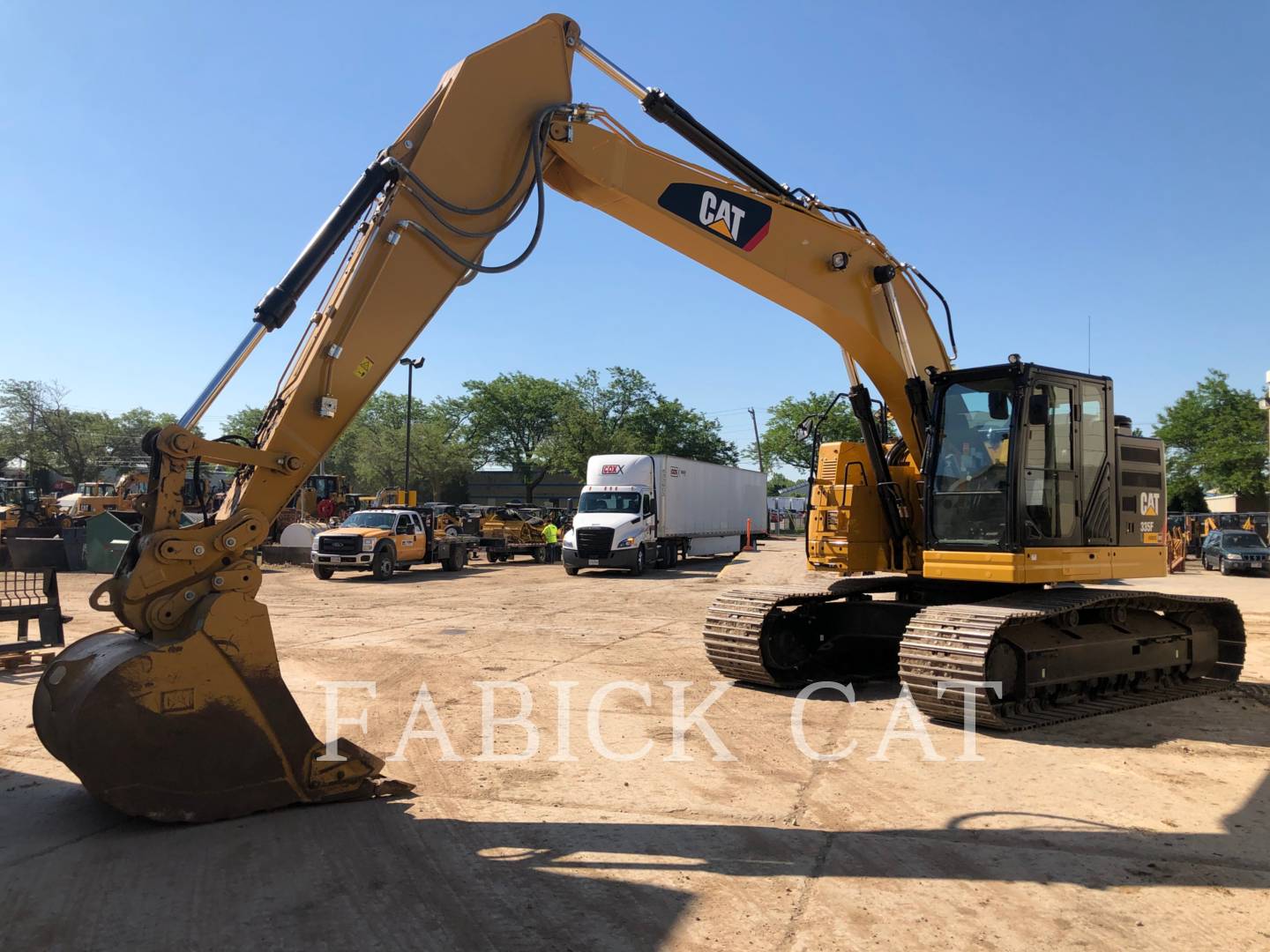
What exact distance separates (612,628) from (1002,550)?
7277 mm

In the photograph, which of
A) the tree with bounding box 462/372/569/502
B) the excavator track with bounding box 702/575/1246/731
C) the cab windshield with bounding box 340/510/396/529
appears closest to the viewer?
the excavator track with bounding box 702/575/1246/731

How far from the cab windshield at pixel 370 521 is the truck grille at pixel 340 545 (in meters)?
1.13

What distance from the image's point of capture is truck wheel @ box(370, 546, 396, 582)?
925 inches

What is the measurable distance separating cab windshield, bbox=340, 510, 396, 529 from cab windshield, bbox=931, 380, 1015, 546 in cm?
1916

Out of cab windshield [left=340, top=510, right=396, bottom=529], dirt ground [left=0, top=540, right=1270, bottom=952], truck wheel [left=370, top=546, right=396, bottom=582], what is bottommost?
dirt ground [left=0, top=540, right=1270, bottom=952]

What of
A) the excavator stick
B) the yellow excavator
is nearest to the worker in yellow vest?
the yellow excavator

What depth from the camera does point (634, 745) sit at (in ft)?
22.1

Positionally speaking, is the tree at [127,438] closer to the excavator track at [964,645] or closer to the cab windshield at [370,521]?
the cab windshield at [370,521]

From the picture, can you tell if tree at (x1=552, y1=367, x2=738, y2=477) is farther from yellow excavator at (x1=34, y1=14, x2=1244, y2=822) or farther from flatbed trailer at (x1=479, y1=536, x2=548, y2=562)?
yellow excavator at (x1=34, y1=14, x2=1244, y2=822)

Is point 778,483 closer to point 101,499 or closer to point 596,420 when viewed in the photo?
point 596,420

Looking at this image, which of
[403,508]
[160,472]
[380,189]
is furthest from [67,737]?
[403,508]

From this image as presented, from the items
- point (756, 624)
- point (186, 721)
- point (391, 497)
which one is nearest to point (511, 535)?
point (391, 497)

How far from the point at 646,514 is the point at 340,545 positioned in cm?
893

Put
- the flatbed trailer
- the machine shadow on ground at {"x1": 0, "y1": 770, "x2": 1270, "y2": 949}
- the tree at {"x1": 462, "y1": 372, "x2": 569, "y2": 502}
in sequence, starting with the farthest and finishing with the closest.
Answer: the tree at {"x1": 462, "y1": 372, "x2": 569, "y2": 502}, the flatbed trailer, the machine shadow on ground at {"x1": 0, "y1": 770, "x2": 1270, "y2": 949}
